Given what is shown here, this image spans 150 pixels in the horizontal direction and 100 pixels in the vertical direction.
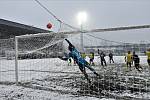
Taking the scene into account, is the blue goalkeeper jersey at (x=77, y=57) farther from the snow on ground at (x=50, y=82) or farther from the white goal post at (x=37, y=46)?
the white goal post at (x=37, y=46)

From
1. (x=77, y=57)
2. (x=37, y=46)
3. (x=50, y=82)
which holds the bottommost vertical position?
(x=50, y=82)

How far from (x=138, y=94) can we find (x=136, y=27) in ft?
6.94

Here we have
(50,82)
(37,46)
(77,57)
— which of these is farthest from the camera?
(37,46)

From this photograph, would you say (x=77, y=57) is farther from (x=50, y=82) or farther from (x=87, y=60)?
(x=50, y=82)

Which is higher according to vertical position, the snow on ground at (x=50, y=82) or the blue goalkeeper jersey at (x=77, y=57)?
the blue goalkeeper jersey at (x=77, y=57)

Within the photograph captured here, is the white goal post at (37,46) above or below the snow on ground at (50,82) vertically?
above

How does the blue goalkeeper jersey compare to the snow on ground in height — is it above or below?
above

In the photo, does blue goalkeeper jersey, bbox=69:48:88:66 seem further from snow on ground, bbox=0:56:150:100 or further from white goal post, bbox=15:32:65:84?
white goal post, bbox=15:32:65:84

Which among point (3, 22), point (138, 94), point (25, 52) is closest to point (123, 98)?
point (138, 94)

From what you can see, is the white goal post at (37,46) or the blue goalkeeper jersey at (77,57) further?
the white goal post at (37,46)

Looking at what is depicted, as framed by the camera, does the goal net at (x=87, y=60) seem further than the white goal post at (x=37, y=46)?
No

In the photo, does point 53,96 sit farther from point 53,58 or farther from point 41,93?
point 53,58

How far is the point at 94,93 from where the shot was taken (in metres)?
7.20

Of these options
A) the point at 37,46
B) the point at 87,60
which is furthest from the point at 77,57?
the point at 37,46
